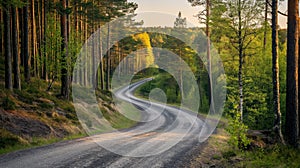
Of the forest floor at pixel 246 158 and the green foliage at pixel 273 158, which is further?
the forest floor at pixel 246 158

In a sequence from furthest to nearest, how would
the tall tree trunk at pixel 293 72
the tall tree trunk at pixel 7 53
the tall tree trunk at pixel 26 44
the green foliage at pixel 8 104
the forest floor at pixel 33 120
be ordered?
the tall tree trunk at pixel 26 44, the tall tree trunk at pixel 7 53, the green foliage at pixel 8 104, the forest floor at pixel 33 120, the tall tree trunk at pixel 293 72

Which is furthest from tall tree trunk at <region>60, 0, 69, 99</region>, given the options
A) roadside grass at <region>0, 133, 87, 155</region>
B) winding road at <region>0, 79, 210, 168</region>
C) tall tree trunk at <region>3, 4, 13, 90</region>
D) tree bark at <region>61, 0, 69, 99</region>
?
winding road at <region>0, 79, 210, 168</region>

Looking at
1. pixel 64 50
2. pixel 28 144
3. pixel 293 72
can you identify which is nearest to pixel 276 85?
pixel 293 72

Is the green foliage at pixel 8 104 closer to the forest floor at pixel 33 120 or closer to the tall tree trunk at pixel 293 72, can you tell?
the forest floor at pixel 33 120

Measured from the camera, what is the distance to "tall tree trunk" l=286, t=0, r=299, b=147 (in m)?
12.1

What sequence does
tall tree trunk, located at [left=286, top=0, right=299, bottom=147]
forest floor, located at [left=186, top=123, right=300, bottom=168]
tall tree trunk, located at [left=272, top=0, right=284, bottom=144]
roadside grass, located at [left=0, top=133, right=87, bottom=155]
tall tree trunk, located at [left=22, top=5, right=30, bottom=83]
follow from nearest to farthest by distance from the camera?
1. forest floor, located at [left=186, top=123, right=300, bottom=168]
2. roadside grass, located at [left=0, top=133, right=87, bottom=155]
3. tall tree trunk, located at [left=286, top=0, right=299, bottom=147]
4. tall tree trunk, located at [left=272, top=0, right=284, bottom=144]
5. tall tree trunk, located at [left=22, top=5, right=30, bottom=83]

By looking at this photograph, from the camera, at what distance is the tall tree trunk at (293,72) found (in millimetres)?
12102

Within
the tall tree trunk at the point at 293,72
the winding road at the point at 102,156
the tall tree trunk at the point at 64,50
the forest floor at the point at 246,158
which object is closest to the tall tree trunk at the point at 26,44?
the tall tree trunk at the point at 64,50

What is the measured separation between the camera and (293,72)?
1220cm

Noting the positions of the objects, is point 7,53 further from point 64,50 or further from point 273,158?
point 273,158

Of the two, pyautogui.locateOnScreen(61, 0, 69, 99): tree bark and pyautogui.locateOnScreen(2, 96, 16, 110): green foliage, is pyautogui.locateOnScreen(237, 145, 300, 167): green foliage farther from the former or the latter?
pyautogui.locateOnScreen(61, 0, 69, 99): tree bark

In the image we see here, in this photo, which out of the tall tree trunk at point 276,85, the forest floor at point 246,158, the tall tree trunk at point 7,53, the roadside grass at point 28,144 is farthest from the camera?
the tall tree trunk at point 7,53

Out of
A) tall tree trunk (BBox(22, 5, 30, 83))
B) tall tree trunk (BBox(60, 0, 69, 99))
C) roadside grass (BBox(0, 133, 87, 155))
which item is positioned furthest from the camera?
tall tree trunk (BBox(22, 5, 30, 83))

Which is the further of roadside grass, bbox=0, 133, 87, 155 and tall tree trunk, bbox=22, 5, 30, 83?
tall tree trunk, bbox=22, 5, 30, 83
